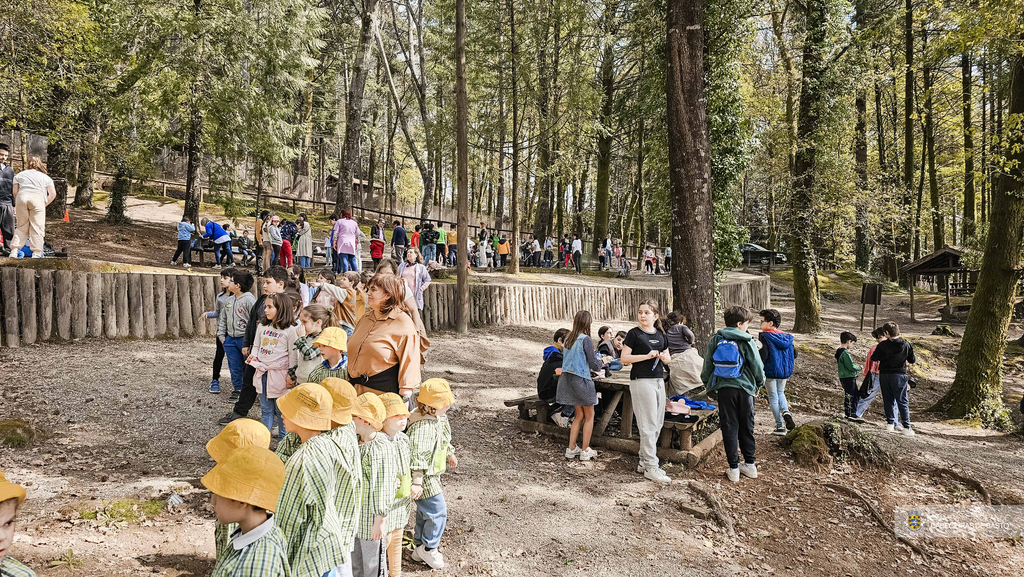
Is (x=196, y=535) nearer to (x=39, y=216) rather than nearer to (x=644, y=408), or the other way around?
(x=644, y=408)

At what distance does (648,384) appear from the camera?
6090mm

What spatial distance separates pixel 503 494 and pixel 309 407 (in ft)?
10.4

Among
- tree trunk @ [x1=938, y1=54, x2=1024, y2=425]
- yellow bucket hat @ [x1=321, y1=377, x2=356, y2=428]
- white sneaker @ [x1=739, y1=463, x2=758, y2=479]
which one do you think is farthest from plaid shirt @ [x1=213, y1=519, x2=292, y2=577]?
tree trunk @ [x1=938, y1=54, x2=1024, y2=425]

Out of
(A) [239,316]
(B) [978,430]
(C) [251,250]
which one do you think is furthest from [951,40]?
(C) [251,250]

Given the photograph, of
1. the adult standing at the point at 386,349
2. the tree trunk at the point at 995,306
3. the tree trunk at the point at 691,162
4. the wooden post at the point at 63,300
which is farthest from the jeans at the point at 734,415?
the wooden post at the point at 63,300

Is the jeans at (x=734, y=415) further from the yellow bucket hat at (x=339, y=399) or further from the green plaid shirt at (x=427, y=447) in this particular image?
the yellow bucket hat at (x=339, y=399)

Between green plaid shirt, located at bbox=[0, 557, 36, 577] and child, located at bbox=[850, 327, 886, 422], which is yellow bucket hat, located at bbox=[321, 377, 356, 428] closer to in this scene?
green plaid shirt, located at bbox=[0, 557, 36, 577]

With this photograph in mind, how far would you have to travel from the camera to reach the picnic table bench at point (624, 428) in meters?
6.59

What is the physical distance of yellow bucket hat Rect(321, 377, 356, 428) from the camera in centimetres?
303

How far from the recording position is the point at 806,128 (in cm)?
1587

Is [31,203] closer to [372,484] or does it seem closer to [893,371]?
[372,484]

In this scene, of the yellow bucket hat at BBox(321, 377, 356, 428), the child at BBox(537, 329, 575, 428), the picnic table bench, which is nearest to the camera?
the yellow bucket hat at BBox(321, 377, 356, 428)

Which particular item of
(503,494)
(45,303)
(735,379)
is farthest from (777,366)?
(45,303)

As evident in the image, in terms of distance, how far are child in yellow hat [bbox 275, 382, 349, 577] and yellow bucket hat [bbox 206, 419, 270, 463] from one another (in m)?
0.19
